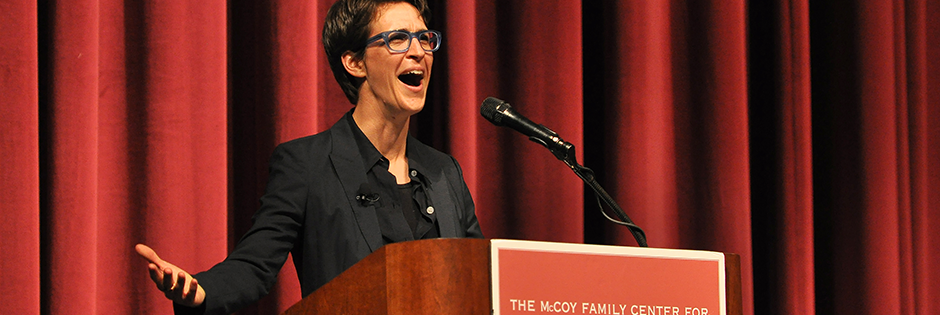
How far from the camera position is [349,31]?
1.43 m

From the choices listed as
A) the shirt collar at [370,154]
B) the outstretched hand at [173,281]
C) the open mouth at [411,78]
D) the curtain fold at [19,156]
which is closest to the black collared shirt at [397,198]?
the shirt collar at [370,154]

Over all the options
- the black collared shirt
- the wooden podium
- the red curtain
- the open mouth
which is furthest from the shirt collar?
the wooden podium

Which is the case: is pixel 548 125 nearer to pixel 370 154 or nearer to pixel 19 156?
pixel 370 154

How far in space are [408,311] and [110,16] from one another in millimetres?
1086

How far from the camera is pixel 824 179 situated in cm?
225

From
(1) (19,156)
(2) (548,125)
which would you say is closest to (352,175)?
(1) (19,156)

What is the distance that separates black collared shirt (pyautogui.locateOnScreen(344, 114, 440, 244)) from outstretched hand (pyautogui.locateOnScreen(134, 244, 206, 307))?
37 centimetres

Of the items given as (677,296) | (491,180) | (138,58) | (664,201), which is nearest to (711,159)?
(664,201)

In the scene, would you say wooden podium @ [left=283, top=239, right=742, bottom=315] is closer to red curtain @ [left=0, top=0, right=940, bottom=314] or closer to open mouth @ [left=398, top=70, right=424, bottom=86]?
open mouth @ [left=398, top=70, right=424, bottom=86]

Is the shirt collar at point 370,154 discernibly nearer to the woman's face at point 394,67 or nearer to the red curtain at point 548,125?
the woman's face at point 394,67

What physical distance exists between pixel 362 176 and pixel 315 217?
11 centimetres

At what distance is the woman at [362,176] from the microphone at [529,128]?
7.0 inches

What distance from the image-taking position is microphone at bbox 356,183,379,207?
1278 mm

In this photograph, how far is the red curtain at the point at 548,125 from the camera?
1.54 m
